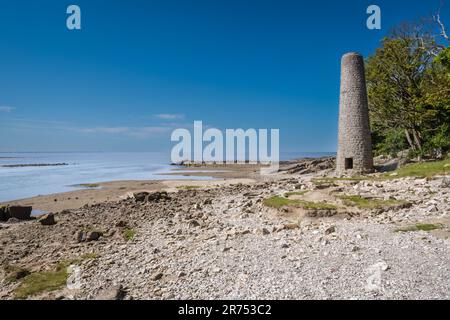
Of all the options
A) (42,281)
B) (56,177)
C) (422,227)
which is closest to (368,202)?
(422,227)

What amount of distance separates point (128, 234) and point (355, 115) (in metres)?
20.4

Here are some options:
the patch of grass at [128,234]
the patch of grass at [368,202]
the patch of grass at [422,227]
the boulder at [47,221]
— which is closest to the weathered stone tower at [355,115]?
the patch of grass at [368,202]

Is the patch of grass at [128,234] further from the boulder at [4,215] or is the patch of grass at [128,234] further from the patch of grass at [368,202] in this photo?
the boulder at [4,215]

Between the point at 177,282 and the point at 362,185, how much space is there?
13814 millimetres

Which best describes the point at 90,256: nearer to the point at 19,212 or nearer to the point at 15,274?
the point at 15,274

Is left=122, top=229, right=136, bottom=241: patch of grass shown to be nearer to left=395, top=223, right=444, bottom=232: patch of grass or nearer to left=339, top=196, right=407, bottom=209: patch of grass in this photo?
left=339, top=196, right=407, bottom=209: patch of grass

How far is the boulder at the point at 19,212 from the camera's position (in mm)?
18969

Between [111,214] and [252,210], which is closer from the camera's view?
[252,210]

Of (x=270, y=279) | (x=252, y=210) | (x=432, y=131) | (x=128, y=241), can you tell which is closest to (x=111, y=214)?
(x=128, y=241)
